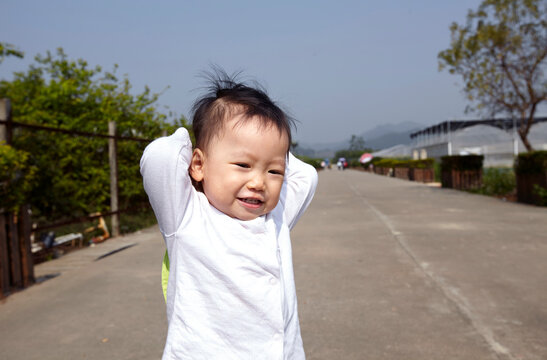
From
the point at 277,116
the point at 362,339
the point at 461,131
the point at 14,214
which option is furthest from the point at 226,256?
the point at 461,131

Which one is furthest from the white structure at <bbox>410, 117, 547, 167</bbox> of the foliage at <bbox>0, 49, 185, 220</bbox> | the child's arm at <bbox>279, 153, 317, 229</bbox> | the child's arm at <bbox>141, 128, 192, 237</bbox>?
the child's arm at <bbox>141, 128, 192, 237</bbox>

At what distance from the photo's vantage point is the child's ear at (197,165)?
151cm

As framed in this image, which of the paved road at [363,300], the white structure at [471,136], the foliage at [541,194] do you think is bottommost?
the paved road at [363,300]

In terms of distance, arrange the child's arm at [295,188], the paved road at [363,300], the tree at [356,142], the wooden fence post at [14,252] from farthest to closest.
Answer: the tree at [356,142] → the wooden fence post at [14,252] → the paved road at [363,300] → the child's arm at [295,188]

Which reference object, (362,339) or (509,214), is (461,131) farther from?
(362,339)

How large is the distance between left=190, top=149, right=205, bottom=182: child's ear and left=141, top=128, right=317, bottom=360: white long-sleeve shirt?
0.05 m

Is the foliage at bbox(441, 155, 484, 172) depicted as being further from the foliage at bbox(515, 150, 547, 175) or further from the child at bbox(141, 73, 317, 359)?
the child at bbox(141, 73, 317, 359)

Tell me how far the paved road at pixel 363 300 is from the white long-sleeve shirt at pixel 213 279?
5.60 feet

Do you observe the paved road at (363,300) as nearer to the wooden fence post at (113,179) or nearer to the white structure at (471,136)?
the wooden fence post at (113,179)

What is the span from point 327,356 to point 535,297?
7.08 feet

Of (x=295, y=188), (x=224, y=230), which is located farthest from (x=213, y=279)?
(x=295, y=188)

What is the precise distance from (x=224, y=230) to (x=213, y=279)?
0.51 feet

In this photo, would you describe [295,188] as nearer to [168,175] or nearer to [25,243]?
[168,175]

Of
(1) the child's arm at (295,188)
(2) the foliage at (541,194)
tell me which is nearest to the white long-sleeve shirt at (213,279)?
(1) the child's arm at (295,188)
